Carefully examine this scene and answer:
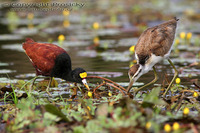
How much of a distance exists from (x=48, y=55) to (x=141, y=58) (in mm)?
1590

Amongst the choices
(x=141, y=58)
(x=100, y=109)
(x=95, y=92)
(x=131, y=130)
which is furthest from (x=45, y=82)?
(x=131, y=130)

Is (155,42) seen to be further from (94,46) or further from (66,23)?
(66,23)

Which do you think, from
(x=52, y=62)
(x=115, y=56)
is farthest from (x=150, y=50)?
(x=115, y=56)

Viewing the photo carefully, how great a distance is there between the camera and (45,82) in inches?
277

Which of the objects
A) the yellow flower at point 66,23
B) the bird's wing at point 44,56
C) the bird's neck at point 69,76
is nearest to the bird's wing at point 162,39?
the bird's neck at point 69,76

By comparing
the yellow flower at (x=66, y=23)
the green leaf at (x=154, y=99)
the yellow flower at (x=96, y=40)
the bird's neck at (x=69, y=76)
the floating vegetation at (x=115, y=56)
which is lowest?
the yellow flower at (x=66, y=23)

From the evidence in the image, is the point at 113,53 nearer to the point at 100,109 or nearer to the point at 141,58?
the point at 141,58

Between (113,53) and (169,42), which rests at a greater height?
(169,42)

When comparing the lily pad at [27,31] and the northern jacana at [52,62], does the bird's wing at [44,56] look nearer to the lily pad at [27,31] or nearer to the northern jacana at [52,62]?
the northern jacana at [52,62]

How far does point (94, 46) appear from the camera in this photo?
11055 millimetres

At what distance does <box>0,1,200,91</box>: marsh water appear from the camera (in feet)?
26.7

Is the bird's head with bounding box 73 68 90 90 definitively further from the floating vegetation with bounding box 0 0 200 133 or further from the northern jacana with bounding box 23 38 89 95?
the floating vegetation with bounding box 0 0 200 133

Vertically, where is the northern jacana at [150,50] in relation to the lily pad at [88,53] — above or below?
above

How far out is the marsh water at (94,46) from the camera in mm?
8133
